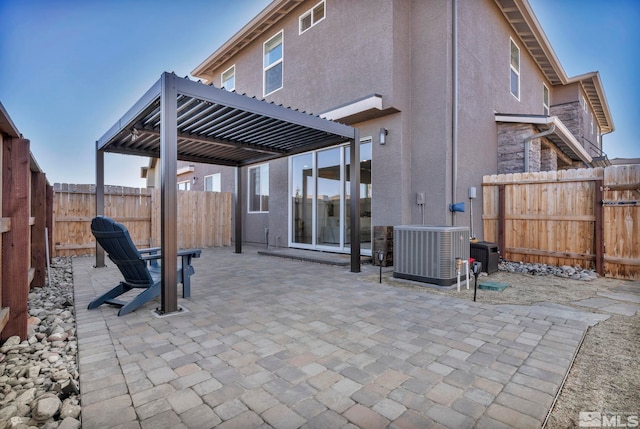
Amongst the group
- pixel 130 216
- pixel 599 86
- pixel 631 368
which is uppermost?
pixel 599 86

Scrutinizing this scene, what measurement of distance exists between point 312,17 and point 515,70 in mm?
5897

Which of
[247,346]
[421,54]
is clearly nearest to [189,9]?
[421,54]

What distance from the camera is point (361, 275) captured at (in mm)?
5508

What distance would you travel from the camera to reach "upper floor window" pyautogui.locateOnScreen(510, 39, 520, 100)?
8.91 metres

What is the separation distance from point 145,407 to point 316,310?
2004mm

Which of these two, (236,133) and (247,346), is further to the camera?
(236,133)

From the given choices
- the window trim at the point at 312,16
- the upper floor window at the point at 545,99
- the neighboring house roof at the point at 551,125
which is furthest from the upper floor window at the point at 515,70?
the window trim at the point at 312,16

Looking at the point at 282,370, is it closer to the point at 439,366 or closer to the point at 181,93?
the point at 439,366

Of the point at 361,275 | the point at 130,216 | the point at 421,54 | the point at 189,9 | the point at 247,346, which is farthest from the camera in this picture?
the point at 130,216

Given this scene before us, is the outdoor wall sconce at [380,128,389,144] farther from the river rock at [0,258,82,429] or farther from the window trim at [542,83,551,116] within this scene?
the window trim at [542,83,551,116]

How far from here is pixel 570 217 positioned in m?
5.91

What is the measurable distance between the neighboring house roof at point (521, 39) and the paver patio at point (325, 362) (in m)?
7.91

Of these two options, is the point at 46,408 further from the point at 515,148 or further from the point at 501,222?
the point at 515,148

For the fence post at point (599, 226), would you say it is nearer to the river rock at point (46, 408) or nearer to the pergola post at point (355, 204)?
the pergola post at point (355, 204)
